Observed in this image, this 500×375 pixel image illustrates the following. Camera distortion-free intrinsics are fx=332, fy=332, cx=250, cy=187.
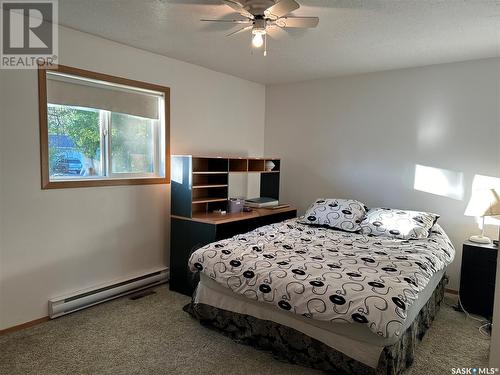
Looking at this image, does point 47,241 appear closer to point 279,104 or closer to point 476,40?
point 279,104

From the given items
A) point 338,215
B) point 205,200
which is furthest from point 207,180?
point 338,215

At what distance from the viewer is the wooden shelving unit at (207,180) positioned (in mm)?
3299

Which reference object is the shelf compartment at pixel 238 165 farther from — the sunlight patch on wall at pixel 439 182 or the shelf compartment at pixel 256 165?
the sunlight patch on wall at pixel 439 182

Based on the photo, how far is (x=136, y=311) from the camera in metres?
2.93

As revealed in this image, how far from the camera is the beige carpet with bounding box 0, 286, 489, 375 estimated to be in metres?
2.15

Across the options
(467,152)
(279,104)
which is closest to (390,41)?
(467,152)

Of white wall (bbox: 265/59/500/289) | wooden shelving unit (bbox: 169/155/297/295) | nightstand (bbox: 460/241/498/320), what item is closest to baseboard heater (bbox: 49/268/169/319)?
wooden shelving unit (bbox: 169/155/297/295)

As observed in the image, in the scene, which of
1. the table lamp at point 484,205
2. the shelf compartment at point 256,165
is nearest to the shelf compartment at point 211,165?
the shelf compartment at point 256,165

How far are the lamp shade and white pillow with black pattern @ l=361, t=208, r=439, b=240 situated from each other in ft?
1.22

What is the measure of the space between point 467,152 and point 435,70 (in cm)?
93

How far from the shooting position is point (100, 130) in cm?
313

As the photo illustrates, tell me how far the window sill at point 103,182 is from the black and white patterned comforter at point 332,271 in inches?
46.0

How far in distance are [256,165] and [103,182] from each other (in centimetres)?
186

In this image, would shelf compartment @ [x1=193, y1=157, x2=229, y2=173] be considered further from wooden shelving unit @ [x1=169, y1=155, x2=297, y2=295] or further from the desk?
the desk
